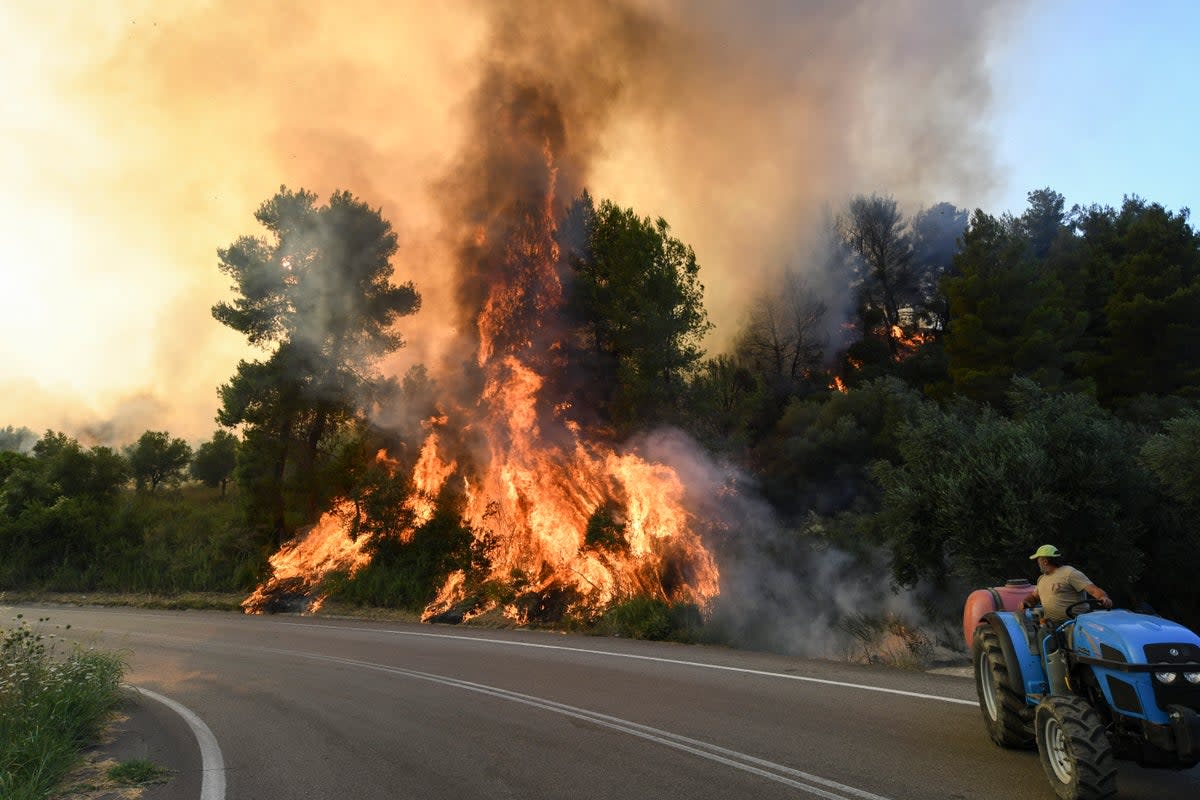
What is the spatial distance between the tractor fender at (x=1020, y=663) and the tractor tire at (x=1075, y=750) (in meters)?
0.70

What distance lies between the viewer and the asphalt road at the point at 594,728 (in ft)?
20.4

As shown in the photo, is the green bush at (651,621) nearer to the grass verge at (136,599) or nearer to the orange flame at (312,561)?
the orange flame at (312,561)

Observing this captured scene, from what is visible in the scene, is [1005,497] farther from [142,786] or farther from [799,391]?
[799,391]

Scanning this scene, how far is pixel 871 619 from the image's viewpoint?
15.6 meters

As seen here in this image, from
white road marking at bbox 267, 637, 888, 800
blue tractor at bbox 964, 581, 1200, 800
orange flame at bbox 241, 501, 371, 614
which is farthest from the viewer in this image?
orange flame at bbox 241, 501, 371, 614

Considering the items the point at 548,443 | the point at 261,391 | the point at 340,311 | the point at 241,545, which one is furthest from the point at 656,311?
the point at 241,545

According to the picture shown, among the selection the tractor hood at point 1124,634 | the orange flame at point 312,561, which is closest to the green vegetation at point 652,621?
the tractor hood at point 1124,634

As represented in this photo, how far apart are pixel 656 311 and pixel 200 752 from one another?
20.7 m

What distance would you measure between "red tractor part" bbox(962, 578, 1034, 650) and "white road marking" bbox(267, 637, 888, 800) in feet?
7.92

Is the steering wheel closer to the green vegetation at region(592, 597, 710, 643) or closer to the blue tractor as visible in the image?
the blue tractor

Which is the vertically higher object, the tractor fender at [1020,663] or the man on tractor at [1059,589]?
the man on tractor at [1059,589]

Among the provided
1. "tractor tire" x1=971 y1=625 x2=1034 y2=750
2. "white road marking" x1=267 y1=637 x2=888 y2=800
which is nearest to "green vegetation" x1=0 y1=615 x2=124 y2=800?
"white road marking" x1=267 y1=637 x2=888 y2=800

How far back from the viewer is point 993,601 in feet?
24.8

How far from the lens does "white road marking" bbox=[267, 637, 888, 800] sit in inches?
232
